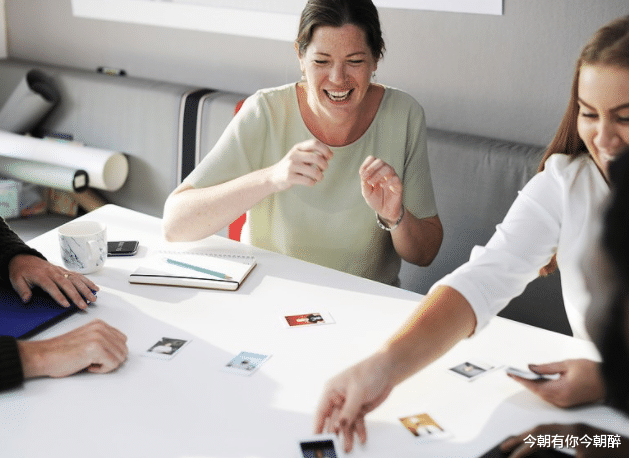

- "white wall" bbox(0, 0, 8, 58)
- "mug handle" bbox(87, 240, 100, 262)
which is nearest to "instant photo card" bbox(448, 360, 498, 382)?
"mug handle" bbox(87, 240, 100, 262)

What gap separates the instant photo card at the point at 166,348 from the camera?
119cm

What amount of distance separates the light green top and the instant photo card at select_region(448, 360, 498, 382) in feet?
2.14

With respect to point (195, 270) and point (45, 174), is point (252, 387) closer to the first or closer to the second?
point (195, 270)

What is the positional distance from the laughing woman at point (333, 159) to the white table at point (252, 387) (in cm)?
30

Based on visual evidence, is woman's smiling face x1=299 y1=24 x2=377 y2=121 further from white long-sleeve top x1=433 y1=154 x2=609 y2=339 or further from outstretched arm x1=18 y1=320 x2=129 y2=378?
outstretched arm x1=18 y1=320 x2=129 y2=378

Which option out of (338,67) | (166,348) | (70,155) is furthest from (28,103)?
(166,348)

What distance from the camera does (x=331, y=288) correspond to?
4.83ft

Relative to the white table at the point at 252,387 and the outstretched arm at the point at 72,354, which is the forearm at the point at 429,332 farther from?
the outstretched arm at the point at 72,354

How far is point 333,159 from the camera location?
5.93 ft

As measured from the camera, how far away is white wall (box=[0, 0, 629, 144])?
6.94 ft

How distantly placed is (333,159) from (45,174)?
4.87 ft

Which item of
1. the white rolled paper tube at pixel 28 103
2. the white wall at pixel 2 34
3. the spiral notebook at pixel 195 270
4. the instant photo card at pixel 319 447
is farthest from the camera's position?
the white wall at pixel 2 34

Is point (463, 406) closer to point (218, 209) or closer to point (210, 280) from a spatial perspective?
point (210, 280)

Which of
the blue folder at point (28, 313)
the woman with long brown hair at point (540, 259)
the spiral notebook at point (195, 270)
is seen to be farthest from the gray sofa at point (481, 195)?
the blue folder at point (28, 313)
